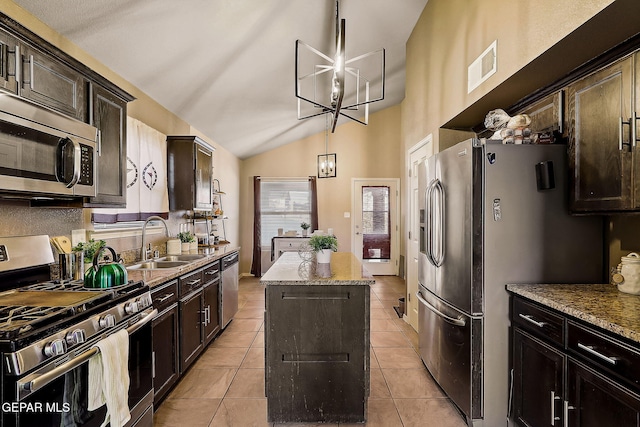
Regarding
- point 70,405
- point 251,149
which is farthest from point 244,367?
point 251,149

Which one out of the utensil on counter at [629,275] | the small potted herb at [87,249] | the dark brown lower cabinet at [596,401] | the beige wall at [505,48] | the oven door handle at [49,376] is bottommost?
the dark brown lower cabinet at [596,401]

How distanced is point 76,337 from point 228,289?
2.54 metres

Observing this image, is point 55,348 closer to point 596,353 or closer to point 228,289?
point 596,353

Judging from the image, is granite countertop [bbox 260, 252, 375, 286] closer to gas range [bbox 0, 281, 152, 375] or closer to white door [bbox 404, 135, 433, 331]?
gas range [bbox 0, 281, 152, 375]

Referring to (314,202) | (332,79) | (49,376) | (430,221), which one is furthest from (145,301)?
(314,202)

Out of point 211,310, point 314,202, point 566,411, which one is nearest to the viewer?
point 566,411

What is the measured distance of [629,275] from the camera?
186 centimetres

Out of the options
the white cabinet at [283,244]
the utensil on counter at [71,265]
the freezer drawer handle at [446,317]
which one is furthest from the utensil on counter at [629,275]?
the white cabinet at [283,244]

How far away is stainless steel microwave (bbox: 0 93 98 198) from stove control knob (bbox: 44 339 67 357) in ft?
2.26

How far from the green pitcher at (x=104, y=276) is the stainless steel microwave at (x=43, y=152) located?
40 centimetres

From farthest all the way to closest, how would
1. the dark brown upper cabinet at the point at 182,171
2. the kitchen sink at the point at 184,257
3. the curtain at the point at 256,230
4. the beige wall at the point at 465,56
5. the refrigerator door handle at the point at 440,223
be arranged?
1. the curtain at the point at 256,230
2. the dark brown upper cabinet at the point at 182,171
3. the kitchen sink at the point at 184,257
4. the refrigerator door handle at the point at 440,223
5. the beige wall at the point at 465,56

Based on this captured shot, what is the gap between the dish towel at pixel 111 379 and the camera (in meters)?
1.50

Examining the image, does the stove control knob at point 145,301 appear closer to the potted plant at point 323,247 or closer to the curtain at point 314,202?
the potted plant at point 323,247

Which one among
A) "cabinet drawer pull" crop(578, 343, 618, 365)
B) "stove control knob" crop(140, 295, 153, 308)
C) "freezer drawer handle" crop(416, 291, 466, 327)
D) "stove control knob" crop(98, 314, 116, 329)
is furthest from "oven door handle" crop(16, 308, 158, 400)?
"cabinet drawer pull" crop(578, 343, 618, 365)
